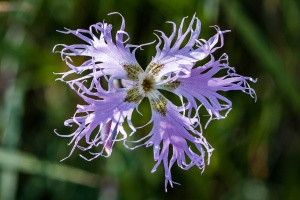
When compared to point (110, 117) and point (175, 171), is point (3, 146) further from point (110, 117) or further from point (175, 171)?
point (110, 117)

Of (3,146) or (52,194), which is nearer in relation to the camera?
(3,146)

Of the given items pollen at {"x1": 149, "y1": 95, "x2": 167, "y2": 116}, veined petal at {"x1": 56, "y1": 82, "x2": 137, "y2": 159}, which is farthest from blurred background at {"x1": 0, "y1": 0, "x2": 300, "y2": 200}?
veined petal at {"x1": 56, "y1": 82, "x2": 137, "y2": 159}

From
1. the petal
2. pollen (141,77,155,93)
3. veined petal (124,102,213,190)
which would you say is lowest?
veined petal (124,102,213,190)

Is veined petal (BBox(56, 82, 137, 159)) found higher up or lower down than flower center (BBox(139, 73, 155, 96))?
lower down

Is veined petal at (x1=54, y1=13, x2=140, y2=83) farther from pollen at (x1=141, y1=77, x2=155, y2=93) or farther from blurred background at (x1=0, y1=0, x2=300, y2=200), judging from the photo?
blurred background at (x1=0, y1=0, x2=300, y2=200)

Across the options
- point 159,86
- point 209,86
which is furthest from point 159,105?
point 209,86

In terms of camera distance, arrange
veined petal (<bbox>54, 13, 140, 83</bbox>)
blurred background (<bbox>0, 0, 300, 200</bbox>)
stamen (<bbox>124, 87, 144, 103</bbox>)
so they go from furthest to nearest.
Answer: blurred background (<bbox>0, 0, 300, 200</bbox>) → stamen (<bbox>124, 87, 144, 103</bbox>) → veined petal (<bbox>54, 13, 140, 83</bbox>)

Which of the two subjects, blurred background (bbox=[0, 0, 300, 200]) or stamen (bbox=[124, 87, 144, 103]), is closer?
stamen (bbox=[124, 87, 144, 103])

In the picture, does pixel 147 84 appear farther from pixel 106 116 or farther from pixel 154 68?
pixel 106 116

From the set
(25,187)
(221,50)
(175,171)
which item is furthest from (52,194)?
(221,50)
